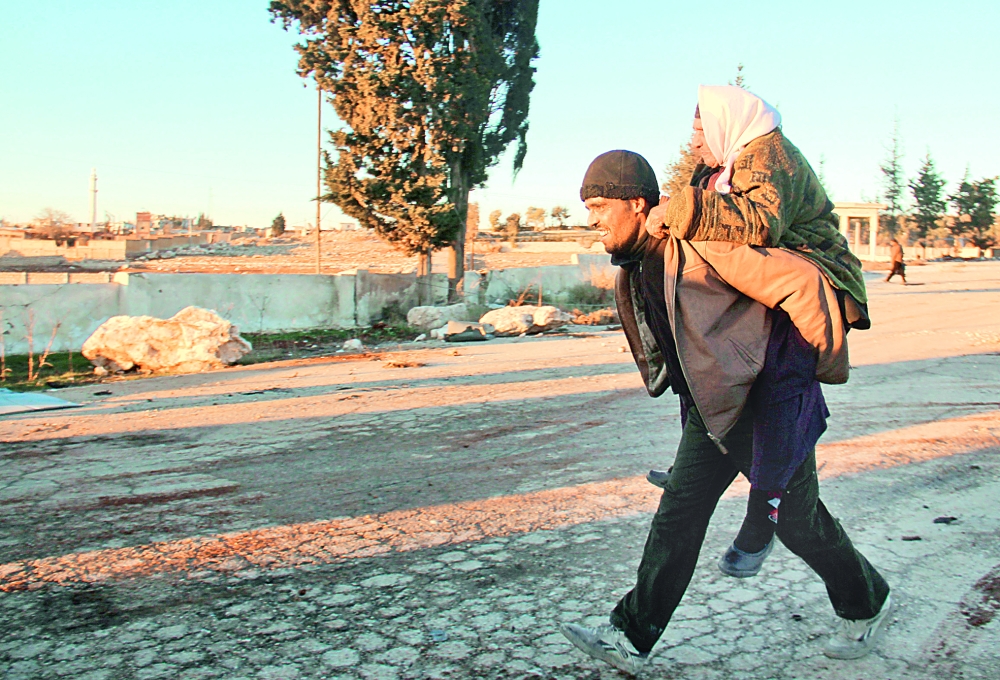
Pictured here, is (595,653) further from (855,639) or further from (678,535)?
(855,639)

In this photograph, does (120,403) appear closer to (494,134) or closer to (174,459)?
(174,459)

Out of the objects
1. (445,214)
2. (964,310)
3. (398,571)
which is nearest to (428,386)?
(398,571)

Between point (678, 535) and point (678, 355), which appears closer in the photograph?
point (678, 355)

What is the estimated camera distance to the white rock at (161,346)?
11.3 meters

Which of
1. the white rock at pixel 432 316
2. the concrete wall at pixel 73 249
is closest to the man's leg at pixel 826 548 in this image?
the white rock at pixel 432 316

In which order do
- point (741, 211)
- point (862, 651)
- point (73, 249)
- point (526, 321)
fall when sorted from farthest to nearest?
point (73, 249), point (526, 321), point (862, 651), point (741, 211)

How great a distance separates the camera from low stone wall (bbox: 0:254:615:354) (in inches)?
497

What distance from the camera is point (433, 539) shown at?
392cm

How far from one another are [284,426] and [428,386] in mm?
2248

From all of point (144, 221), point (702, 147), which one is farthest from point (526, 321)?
point (144, 221)

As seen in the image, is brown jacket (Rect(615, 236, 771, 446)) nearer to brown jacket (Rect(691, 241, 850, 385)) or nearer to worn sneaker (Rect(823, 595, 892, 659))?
brown jacket (Rect(691, 241, 850, 385))

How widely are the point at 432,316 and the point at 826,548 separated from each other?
14.5 meters

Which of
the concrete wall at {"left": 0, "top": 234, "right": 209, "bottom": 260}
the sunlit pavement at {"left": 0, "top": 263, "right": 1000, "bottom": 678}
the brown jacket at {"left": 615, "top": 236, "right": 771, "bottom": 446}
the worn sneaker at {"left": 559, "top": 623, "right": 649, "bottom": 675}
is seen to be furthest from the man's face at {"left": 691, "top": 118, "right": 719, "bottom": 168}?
the concrete wall at {"left": 0, "top": 234, "right": 209, "bottom": 260}

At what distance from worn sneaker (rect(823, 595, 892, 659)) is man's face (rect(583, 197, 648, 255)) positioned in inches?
56.2
